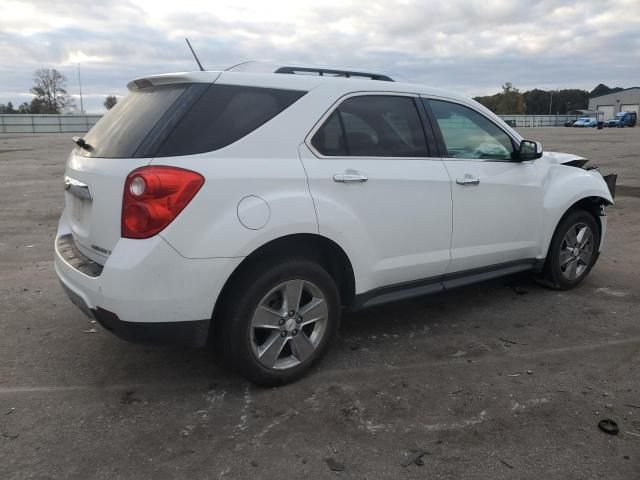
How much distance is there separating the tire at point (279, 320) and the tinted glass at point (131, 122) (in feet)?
3.22

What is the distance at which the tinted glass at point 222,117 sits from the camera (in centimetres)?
297

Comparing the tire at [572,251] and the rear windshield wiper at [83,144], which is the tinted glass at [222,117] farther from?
the tire at [572,251]

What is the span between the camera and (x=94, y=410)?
313 cm

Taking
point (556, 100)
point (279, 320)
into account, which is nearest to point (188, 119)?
point (279, 320)

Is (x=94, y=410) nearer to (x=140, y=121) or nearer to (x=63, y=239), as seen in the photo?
(x=63, y=239)

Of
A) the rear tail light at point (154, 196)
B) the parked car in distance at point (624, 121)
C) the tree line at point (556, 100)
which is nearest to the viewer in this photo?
the rear tail light at point (154, 196)

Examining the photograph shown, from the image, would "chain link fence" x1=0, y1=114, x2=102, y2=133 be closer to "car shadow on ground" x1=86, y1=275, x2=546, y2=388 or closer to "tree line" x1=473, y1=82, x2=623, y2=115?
"car shadow on ground" x1=86, y1=275, x2=546, y2=388

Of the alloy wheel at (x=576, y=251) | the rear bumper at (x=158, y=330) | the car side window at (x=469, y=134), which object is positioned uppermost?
the car side window at (x=469, y=134)

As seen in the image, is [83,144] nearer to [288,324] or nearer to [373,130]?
[288,324]

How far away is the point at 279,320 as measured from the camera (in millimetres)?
3287

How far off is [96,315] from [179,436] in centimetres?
79

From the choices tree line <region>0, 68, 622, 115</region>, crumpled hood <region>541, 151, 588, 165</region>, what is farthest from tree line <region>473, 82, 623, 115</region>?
crumpled hood <region>541, 151, 588, 165</region>

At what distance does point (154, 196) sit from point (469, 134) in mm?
2540

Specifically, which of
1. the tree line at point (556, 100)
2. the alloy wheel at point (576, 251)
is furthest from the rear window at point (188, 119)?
the tree line at point (556, 100)
